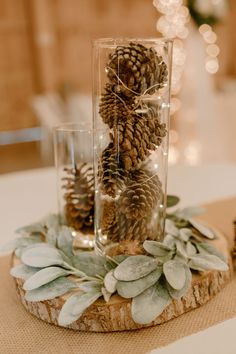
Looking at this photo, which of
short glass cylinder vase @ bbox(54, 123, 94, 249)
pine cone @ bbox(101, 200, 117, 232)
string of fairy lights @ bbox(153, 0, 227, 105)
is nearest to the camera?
pine cone @ bbox(101, 200, 117, 232)

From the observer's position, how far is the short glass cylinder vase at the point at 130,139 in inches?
25.1

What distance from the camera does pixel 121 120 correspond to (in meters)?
0.65

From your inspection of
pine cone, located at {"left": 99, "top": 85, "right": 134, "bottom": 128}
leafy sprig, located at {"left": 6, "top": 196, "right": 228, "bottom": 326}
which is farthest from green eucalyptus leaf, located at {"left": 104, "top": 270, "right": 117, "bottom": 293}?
pine cone, located at {"left": 99, "top": 85, "right": 134, "bottom": 128}

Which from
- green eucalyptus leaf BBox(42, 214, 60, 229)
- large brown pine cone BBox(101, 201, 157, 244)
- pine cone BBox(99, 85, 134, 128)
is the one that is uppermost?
pine cone BBox(99, 85, 134, 128)

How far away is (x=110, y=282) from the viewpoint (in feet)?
2.04

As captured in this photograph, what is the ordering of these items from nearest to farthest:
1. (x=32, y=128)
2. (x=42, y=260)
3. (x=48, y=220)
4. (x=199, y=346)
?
(x=199, y=346) < (x=42, y=260) < (x=48, y=220) < (x=32, y=128)

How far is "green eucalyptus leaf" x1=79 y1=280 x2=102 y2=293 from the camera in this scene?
2.05 feet

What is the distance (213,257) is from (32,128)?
460 cm

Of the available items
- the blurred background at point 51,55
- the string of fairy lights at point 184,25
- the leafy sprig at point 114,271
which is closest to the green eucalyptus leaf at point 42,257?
the leafy sprig at point 114,271

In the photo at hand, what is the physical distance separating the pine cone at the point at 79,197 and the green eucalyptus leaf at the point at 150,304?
23 centimetres

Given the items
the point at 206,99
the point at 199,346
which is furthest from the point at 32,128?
the point at 199,346

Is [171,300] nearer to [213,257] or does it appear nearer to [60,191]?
[213,257]

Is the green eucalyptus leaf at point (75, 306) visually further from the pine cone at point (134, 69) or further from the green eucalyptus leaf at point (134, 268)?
the pine cone at point (134, 69)

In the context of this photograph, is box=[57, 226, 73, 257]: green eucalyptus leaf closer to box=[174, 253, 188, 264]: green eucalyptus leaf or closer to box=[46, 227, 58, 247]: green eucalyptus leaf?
box=[46, 227, 58, 247]: green eucalyptus leaf
